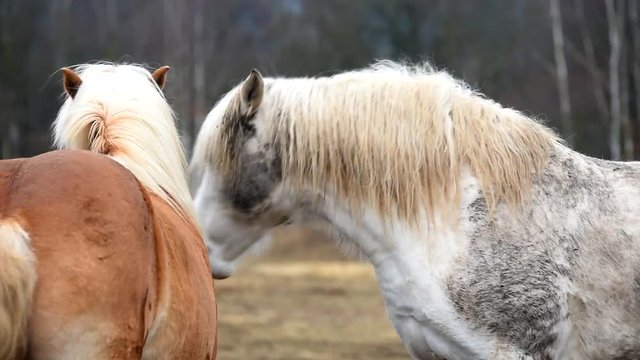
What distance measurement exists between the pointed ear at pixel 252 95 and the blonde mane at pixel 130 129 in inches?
11.5

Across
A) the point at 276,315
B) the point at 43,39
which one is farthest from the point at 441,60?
the point at 276,315

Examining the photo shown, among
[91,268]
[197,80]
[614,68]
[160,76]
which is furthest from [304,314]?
[197,80]

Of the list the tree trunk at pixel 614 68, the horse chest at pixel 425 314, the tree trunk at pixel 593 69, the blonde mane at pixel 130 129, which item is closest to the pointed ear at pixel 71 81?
the blonde mane at pixel 130 129

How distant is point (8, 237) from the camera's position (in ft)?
6.67

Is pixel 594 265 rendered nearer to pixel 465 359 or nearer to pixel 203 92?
pixel 465 359

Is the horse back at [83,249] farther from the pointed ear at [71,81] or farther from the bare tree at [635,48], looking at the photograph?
the bare tree at [635,48]

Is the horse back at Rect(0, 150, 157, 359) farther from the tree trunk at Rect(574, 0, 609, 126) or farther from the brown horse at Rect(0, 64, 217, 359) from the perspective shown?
the tree trunk at Rect(574, 0, 609, 126)

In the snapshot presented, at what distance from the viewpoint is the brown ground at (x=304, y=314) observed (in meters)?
7.70

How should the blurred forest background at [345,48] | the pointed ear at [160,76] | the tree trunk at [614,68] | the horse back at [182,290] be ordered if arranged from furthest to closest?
the blurred forest background at [345,48], the tree trunk at [614,68], the pointed ear at [160,76], the horse back at [182,290]

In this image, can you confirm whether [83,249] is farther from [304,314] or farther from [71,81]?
[304,314]

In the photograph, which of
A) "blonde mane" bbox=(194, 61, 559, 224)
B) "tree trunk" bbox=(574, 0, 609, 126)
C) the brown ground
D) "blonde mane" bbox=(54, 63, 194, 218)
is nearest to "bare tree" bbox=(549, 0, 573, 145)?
"tree trunk" bbox=(574, 0, 609, 126)

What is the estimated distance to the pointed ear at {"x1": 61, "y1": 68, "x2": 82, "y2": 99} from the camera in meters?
3.17

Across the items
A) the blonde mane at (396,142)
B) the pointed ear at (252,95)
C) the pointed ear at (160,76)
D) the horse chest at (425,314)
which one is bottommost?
the horse chest at (425,314)

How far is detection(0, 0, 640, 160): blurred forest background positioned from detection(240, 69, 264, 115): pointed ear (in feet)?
40.7
